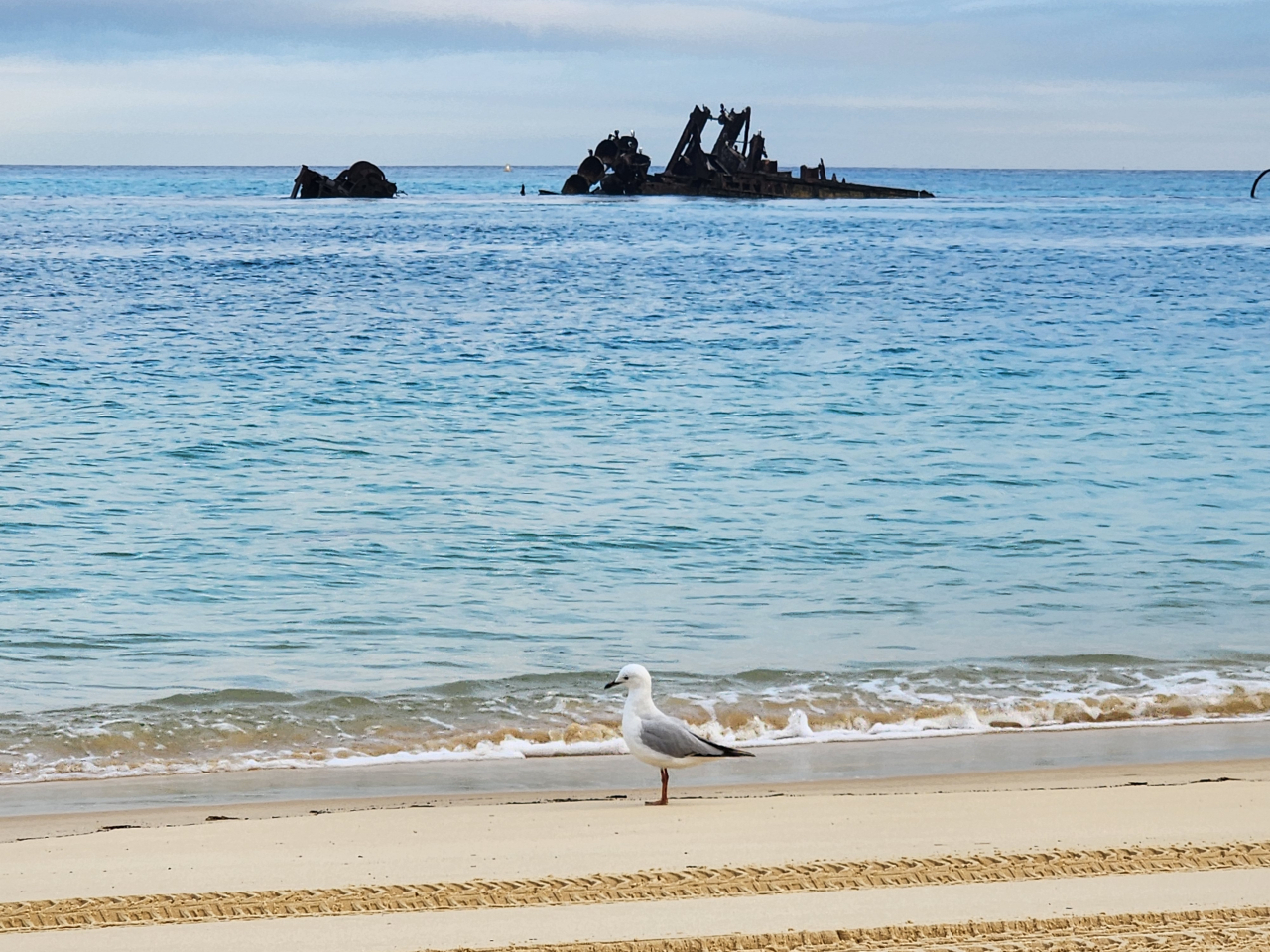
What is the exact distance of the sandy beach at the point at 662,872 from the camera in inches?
176

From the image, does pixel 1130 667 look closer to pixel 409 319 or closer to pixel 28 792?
pixel 28 792

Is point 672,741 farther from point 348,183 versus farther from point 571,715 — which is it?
point 348,183

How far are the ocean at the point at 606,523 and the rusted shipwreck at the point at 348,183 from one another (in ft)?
185

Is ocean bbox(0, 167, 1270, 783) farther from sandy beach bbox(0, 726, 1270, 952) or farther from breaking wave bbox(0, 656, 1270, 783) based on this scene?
sandy beach bbox(0, 726, 1270, 952)

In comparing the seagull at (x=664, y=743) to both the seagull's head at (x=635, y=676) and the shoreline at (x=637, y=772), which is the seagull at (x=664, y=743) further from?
the shoreline at (x=637, y=772)

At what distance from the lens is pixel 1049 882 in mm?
4914

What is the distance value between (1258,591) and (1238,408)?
363 inches

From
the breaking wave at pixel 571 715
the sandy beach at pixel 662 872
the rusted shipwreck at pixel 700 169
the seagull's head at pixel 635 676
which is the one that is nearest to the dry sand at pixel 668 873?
the sandy beach at pixel 662 872

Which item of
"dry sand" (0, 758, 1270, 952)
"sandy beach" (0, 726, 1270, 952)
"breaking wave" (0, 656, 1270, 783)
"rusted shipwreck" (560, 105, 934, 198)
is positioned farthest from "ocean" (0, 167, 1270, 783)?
"rusted shipwreck" (560, 105, 934, 198)

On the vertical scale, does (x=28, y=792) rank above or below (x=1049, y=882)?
below

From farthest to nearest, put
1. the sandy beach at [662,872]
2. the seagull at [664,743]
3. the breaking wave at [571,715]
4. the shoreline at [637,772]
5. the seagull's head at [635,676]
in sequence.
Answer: the breaking wave at [571,715] < the shoreline at [637,772] < the seagull's head at [635,676] < the seagull at [664,743] < the sandy beach at [662,872]

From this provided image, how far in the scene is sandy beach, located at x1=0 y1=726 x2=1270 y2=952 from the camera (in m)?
4.46

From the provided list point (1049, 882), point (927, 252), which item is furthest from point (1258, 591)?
point (927, 252)

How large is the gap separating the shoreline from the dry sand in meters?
0.30
